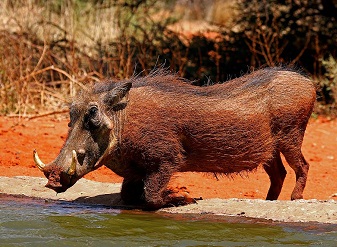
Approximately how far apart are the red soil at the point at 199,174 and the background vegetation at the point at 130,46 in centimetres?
55

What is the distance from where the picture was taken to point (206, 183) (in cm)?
853

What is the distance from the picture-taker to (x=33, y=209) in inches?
275

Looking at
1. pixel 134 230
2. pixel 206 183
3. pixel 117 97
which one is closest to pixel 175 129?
pixel 117 97

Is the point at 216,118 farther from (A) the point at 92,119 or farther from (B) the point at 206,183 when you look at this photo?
(B) the point at 206,183

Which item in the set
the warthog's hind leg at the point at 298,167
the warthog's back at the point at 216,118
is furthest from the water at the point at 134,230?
the warthog's hind leg at the point at 298,167

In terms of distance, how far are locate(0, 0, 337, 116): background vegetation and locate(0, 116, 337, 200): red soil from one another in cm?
55

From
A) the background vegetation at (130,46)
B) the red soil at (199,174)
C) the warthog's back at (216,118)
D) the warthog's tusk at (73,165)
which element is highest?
the warthog's back at (216,118)

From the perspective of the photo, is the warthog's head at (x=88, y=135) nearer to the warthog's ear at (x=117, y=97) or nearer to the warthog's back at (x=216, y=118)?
the warthog's ear at (x=117, y=97)

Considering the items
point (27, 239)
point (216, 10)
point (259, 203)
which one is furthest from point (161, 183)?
point (216, 10)

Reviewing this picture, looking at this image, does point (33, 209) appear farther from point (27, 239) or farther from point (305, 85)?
point (305, 85)

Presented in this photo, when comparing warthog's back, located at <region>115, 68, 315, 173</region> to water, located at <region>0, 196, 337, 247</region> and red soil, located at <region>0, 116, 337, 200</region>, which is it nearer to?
red soil, located at <region>0, 116, 337, 200</region>

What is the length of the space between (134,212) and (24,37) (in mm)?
6209

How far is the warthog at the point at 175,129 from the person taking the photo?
6805 mm

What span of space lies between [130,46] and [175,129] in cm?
685
